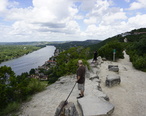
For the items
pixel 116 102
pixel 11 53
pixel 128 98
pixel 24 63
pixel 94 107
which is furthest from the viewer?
pixel 11 53

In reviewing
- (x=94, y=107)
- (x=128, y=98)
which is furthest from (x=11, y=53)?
(x=94, y=107)

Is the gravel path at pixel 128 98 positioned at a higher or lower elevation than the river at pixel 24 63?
higher

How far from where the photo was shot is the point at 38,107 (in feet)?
18.3

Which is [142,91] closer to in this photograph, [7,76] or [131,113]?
[131,113]

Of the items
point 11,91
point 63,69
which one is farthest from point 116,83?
point 11,91

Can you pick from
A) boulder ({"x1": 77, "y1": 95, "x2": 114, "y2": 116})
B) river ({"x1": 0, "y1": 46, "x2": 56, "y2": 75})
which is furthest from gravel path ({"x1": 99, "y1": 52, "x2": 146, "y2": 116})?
river ({"x1": 0, "y1": 46, "x2": 56, "y2": 75})

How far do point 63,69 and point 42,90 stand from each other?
334 cm

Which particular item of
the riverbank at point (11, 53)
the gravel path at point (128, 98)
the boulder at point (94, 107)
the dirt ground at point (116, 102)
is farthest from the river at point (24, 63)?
the boulder at point (94, 107)

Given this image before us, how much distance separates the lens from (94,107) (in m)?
4.78

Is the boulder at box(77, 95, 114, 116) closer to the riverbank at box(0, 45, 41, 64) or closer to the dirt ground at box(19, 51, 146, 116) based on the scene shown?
the dirt ground at box(19, 51, 146, 116)

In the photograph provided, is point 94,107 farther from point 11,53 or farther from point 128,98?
point 11,53

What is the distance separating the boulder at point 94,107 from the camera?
4.45 meters

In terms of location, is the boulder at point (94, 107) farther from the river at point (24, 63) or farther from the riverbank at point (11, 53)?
the riverbank at point (11, 53)

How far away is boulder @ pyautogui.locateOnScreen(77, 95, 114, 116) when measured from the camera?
4.45m
